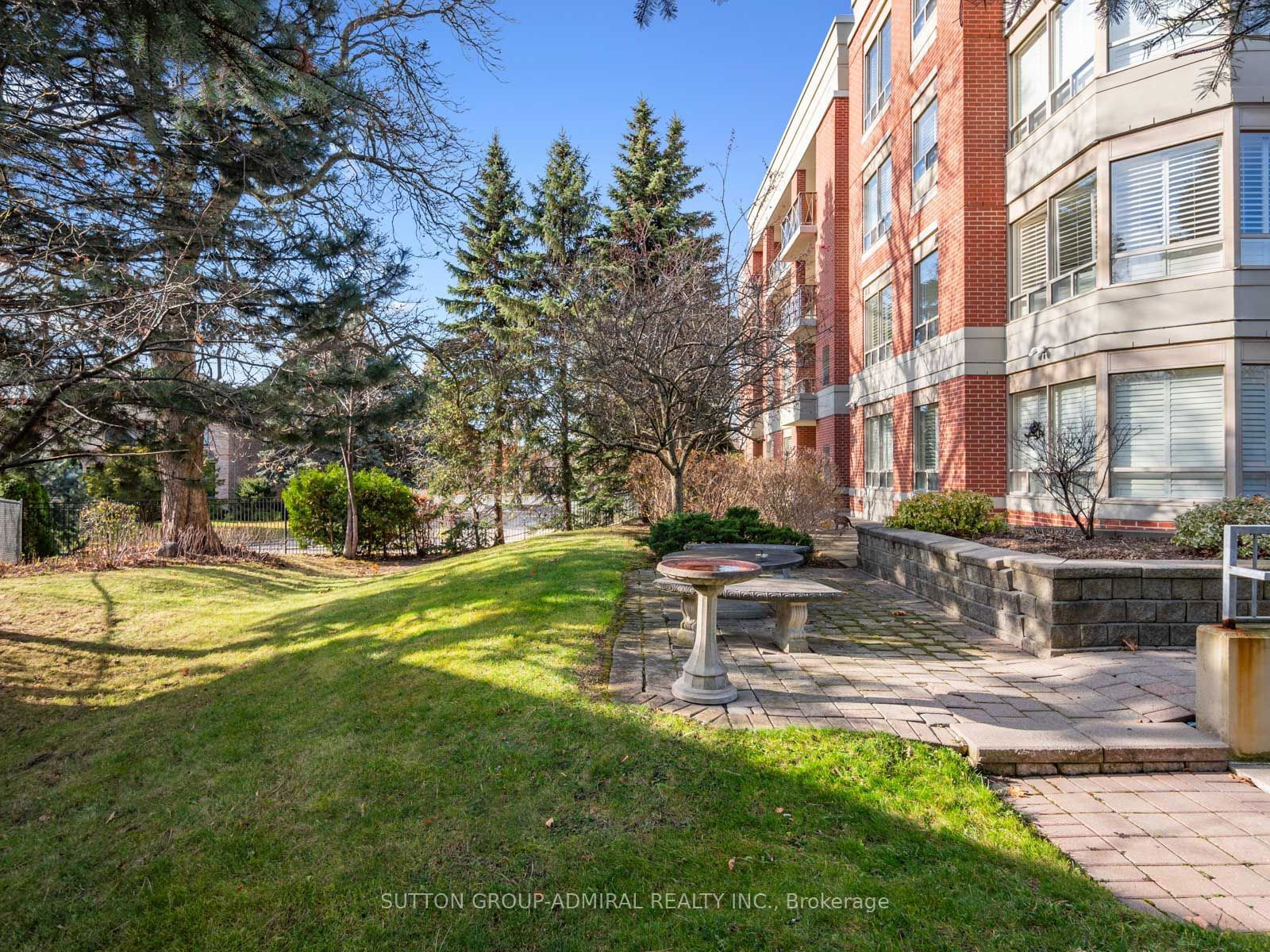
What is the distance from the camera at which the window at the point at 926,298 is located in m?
14.9

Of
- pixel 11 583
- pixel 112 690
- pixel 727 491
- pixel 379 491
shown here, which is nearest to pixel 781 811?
pixel 112 690

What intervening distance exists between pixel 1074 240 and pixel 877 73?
983 centimetres

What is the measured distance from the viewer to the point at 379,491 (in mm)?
17625

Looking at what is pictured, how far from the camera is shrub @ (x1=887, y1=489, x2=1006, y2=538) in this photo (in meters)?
9.57

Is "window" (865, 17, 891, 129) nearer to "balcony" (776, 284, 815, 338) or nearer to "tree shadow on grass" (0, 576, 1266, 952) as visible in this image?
"balcony" (776, 284, 815, 338)

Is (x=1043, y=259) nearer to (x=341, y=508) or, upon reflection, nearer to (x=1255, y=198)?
(x=1255, y=198)

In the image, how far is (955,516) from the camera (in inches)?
381

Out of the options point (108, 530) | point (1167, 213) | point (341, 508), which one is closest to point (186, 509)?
point (108, 530)

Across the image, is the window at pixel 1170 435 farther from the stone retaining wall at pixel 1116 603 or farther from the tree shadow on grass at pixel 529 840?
the tree shadow on grass at pixel 529 840

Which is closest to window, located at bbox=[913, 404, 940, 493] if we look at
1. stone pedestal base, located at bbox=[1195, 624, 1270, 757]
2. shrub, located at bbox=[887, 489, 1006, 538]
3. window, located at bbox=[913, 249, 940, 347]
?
window, located at bbox=[913, 249, 940, 347]

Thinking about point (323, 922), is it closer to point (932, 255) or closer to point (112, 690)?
point (112, 690)

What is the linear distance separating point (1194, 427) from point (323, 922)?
1191 centimetres

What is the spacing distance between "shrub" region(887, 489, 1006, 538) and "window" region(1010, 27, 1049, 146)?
7.55 meters

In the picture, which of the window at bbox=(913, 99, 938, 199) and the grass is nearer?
the grass
